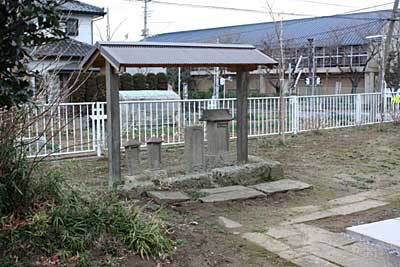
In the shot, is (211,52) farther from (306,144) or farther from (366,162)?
(306,144)

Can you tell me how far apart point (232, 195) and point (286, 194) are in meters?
0.75

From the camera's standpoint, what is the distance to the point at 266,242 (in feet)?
14.1

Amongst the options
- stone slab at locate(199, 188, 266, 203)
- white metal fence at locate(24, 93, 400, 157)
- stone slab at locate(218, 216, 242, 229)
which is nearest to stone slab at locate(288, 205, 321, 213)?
stone slab at locate(199, 188, 266, 203)

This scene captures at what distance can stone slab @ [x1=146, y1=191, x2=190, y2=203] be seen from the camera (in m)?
5.46

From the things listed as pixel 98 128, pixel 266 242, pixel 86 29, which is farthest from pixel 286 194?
pixel 86 29

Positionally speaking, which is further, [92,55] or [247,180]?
[247,180]

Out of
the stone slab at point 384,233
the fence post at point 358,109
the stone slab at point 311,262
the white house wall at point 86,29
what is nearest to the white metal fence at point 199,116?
the fence post at point 358,109

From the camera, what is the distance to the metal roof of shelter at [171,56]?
18.3 feet

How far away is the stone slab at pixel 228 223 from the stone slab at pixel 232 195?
1.80ft

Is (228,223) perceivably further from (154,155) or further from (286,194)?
(154,155)

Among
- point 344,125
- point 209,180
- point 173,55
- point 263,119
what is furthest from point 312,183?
point 344,125

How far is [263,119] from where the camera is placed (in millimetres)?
11195

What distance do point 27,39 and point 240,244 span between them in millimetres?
2511

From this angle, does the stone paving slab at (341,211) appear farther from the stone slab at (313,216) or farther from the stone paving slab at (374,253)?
the stone paving slab at (374,253)
